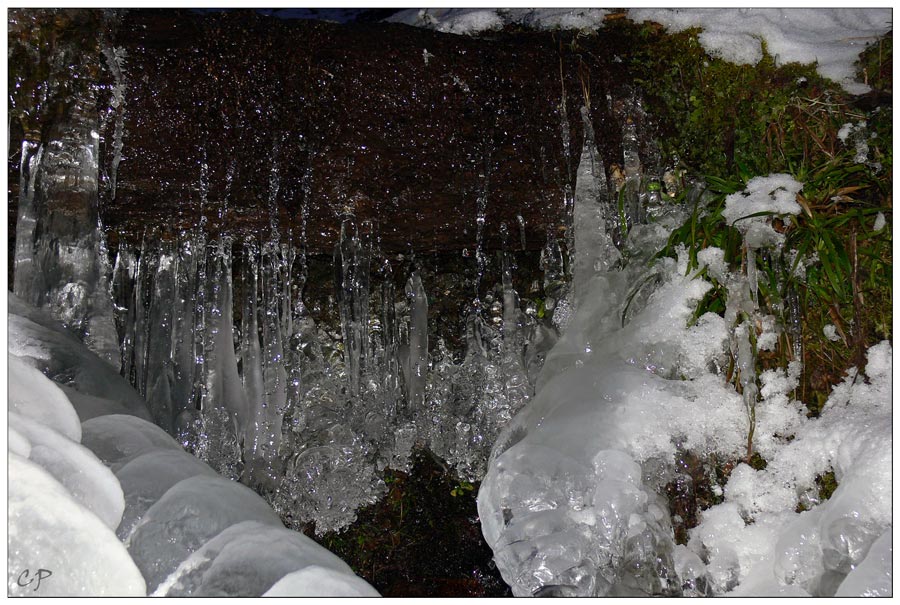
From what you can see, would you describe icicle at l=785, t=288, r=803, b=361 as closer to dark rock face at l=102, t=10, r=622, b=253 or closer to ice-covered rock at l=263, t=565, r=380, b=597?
dark rock face at l=102, t=10, r=622, b=253

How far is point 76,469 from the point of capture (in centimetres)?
174

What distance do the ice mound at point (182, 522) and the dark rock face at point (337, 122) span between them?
1362 mm

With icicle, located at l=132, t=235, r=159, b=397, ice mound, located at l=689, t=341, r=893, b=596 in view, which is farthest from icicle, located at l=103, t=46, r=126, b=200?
ice mound, located at l=689, t=341, r=893, b=596

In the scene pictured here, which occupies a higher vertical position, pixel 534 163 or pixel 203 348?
pixel 534 163

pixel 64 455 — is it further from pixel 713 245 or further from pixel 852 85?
pixel 852 85

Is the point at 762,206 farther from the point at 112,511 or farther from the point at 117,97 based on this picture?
the point at 117,97

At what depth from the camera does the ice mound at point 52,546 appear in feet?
5.17

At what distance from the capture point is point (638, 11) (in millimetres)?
2961

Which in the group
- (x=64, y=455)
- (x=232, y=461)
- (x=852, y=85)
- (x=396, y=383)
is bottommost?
(x=232, y=461)

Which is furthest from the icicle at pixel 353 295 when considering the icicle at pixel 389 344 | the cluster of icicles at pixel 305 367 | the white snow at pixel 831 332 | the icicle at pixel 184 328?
the white snow at pixel 831 332

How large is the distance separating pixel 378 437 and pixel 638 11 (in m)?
2.32

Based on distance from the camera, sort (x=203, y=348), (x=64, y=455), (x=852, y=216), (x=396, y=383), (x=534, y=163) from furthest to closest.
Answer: (x=396, y=383) → (x=203, y=348) → (x=534, y=163) → (x=852, y=216) → (x=64, y=455)

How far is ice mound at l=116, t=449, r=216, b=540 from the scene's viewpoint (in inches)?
72.3

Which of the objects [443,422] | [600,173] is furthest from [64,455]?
[600,173]
